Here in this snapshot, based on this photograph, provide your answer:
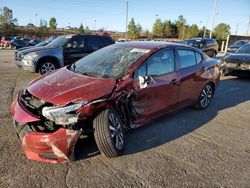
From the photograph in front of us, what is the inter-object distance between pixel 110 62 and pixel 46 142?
1839 millimetres

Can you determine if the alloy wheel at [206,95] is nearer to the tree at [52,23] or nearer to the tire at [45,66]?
the tire at [45,66]

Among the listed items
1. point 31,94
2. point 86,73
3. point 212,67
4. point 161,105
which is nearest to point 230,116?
point 212,67

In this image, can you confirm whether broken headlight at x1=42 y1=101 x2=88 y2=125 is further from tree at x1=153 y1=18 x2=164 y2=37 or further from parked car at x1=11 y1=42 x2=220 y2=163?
tree at x1=153 y1=18 x2=164 y2=37

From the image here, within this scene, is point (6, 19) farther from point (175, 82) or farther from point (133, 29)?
point (175, 82)

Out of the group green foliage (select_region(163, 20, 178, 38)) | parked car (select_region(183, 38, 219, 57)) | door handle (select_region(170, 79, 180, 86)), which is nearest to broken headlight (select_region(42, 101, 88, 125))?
door handle (select_region(170, 79, 180, 86))

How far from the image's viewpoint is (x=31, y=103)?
356 centimetres

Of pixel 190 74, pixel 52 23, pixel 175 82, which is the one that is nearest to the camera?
pixel 175 82

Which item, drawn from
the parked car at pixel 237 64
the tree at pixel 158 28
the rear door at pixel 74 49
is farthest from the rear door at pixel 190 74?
the tree at pixel 158 28

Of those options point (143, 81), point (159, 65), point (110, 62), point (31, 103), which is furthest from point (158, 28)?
point (31, 103)

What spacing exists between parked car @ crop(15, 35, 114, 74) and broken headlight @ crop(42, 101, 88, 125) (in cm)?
631

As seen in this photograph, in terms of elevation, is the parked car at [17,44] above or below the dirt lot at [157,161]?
below

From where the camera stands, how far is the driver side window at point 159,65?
13.5 feet

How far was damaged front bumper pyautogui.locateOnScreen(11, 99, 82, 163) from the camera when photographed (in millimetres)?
3084

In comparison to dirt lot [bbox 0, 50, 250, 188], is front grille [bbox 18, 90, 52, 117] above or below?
above
